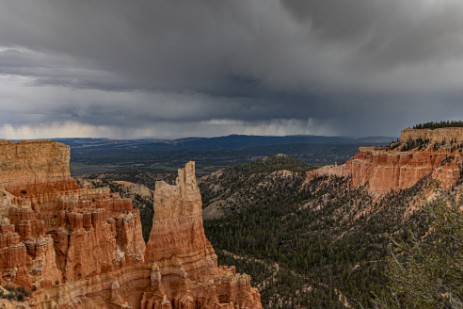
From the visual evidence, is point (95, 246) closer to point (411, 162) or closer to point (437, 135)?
point (411, 162)

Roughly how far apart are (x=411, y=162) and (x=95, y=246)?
101m

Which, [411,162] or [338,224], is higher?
[411,162]

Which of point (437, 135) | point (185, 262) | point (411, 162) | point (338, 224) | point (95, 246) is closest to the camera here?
point (95, 246)

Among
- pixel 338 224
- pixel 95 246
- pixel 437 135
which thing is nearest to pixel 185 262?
pixel 95 246

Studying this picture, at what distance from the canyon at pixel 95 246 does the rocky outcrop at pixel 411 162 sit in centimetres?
8123

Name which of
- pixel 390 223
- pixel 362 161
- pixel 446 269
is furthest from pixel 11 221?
pixel 362 161

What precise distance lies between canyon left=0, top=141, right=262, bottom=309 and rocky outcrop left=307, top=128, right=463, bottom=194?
267ft

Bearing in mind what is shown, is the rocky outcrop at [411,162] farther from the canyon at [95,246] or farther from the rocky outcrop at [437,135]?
the canyon at [95,246]

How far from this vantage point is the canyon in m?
28.3

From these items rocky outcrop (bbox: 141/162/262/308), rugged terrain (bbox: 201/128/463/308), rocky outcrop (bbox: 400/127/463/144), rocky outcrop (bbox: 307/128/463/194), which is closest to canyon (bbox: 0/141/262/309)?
rocky outcrop (bbox: 141/162/262/308)

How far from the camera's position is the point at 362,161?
422ft

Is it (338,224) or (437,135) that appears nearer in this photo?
(338,224)

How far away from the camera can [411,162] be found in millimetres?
109812

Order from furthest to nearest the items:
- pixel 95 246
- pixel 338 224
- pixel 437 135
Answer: pixel 437 135 < pixel 338 224 < pixel 95 246
